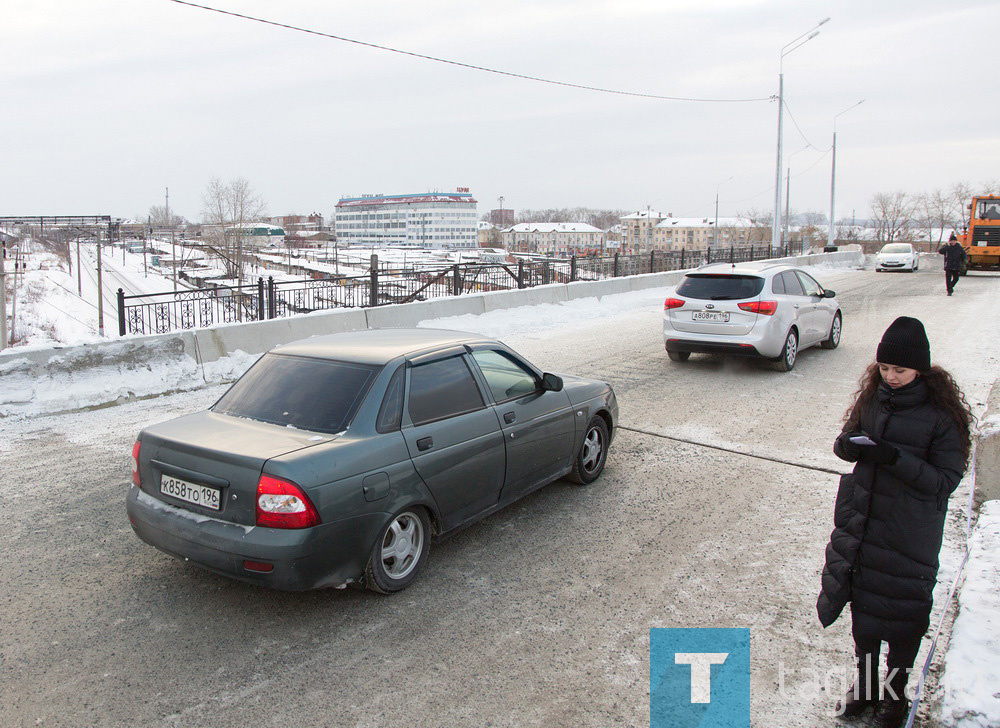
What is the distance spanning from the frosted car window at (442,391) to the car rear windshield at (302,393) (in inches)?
12.0

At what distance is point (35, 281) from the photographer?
2356 inches

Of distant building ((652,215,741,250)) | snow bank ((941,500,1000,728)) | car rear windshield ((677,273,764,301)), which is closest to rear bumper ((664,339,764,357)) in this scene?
car rear windshield ((677,273,764,301))

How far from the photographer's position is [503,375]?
5.18m

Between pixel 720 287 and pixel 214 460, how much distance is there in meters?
8.40

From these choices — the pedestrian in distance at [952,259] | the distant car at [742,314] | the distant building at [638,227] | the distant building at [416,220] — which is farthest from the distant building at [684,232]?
the distant car at [742,314]

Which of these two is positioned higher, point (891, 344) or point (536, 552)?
point (891, 344)

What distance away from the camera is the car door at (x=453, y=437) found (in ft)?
14.1

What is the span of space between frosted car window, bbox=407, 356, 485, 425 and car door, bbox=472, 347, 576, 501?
18cm

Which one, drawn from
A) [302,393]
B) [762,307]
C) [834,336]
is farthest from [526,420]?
[834,336]

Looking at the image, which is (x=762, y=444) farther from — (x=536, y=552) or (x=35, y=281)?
(x=35, y=281)

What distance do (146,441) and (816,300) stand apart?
1035 centimetres

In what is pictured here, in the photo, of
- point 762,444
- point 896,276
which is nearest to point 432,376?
point 762,444

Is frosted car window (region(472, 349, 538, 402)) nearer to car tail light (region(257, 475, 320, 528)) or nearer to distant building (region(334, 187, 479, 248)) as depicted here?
car tail light (region(257, 475, 320, 528))

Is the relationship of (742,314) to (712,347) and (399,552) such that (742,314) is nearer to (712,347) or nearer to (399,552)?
(712,347)
